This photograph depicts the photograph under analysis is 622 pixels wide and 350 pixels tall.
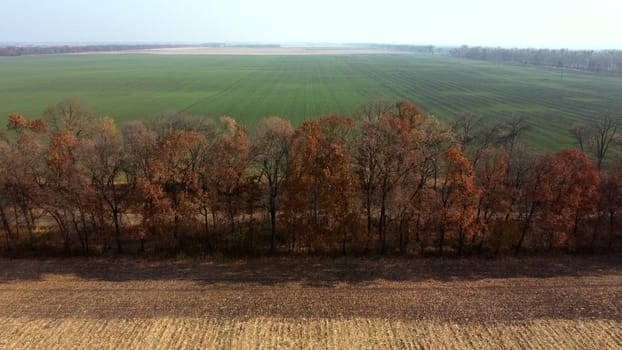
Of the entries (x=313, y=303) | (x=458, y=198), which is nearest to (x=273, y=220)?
(x=313, y=303)

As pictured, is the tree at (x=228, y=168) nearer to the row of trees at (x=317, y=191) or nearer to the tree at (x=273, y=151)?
the row of trees at (x=317, y=191)

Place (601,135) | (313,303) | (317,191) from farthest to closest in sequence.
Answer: (601,135) → (317,191) → (313,303)

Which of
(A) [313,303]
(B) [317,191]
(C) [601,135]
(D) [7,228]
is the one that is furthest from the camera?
(C) [601,135]

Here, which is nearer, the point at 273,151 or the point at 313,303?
the point at 313,303

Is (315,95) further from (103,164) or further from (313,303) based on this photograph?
(313,303)

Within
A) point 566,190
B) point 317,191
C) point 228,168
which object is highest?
point 228,168

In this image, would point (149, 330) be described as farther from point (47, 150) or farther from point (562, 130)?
point (562, 130)

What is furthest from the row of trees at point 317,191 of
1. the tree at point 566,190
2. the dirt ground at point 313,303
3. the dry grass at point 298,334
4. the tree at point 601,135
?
the tree at point 601,135
